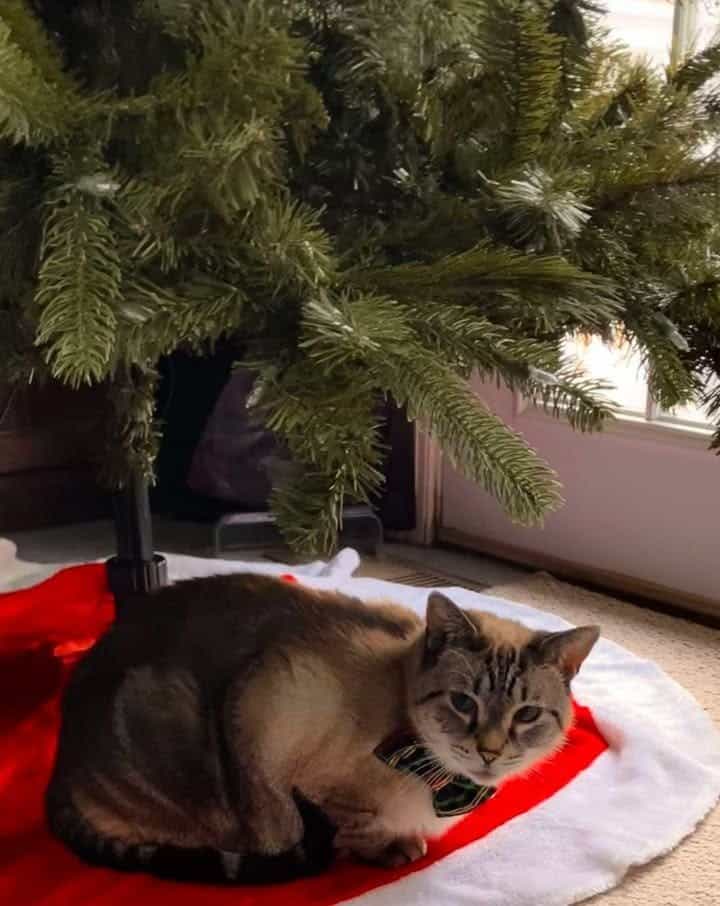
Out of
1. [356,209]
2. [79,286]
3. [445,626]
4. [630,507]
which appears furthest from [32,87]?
[630,507]

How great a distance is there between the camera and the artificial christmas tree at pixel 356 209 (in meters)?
0.51

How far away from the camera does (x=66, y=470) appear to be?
1.91 metres

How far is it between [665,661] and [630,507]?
0.34 meters

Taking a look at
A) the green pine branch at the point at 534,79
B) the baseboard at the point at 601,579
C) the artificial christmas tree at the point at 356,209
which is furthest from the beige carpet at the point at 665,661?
the green pine branch at the point at 534,79

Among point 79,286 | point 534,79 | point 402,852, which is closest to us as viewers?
point 79,286

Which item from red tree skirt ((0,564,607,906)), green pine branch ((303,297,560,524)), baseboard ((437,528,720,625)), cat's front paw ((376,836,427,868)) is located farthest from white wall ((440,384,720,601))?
green pine branch ((303,297,560,524))

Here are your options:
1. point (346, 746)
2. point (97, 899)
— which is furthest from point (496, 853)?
point (97, 899)

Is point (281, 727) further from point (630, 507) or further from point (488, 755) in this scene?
point (630, 507)

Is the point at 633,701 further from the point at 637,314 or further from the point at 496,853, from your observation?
the point at 637,314

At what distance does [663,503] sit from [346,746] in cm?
97

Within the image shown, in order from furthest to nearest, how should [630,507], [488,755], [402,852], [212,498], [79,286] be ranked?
[212,498]
[630,507]
[402,852]
[488,755]
[79,286]

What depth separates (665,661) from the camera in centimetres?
134

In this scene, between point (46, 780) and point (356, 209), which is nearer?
point (356, 209)

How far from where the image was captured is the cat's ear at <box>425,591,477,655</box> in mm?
731
